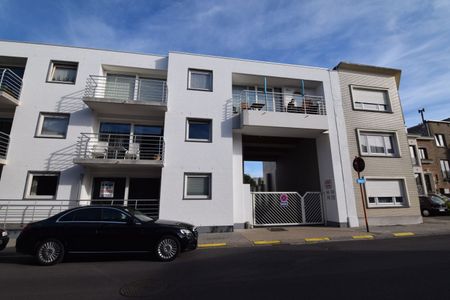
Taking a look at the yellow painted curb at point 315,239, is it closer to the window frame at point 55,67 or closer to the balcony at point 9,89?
the window frame at point 55,67

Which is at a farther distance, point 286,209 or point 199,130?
point 286,209

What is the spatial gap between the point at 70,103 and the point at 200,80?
6556 millimetres

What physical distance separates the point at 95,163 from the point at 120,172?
5.34 ft

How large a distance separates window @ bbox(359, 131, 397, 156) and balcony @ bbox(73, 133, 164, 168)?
11085mm

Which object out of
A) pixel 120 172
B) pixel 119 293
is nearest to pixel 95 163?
pixel 120 172

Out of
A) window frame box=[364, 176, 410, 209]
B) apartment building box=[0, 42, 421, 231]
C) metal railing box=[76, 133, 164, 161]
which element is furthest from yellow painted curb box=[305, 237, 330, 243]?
metal railing box=[76, 133, 164, 161]

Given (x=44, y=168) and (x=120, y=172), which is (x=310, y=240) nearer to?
(x=120, y=172)

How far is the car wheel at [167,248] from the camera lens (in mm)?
6328

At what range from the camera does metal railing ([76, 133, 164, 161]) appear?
11.0 meters

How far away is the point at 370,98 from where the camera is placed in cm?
1448

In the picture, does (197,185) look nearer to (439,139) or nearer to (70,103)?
(70,103)

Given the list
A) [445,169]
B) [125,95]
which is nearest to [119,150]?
[125,95]

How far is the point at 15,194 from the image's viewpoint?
1026 centimetres

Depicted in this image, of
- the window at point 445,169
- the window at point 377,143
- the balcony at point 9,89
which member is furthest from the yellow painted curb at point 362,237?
the window at point 445,169
